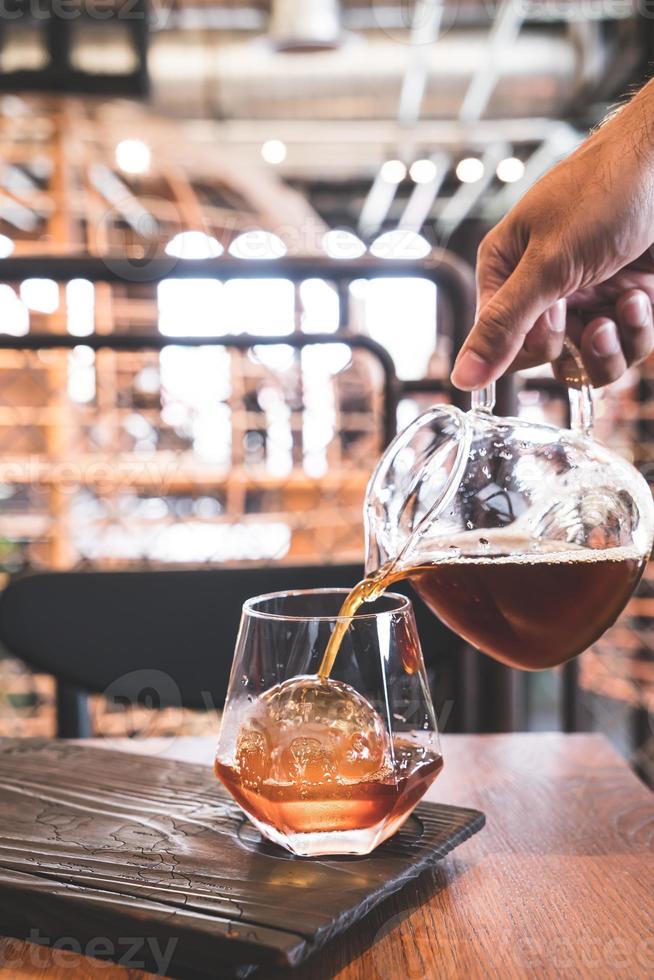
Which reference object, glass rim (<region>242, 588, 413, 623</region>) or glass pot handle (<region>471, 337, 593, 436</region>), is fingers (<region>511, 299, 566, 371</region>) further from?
glass rim (<region>242, 588, 413, 623</region>)

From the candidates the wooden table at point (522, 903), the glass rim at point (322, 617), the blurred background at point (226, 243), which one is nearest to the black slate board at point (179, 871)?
the wooden table at point (522, 903)

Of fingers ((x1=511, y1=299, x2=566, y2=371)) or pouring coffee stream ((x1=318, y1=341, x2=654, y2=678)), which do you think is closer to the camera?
pouring coffee stream ((x1=318, y1=341, x2=654, y2=678))

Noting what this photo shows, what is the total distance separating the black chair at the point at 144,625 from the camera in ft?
3.73

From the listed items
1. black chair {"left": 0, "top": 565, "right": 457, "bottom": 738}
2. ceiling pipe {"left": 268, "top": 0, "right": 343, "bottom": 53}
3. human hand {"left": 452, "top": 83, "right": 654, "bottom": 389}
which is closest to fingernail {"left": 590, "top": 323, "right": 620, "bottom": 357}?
human hand {"left": 452, "top": 83, "right": 654, "bottom": 389}

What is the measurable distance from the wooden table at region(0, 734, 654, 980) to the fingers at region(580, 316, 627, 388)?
359 mm

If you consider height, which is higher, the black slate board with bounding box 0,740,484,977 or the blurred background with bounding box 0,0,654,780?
the blurred background with bounding box 0,0,654,780

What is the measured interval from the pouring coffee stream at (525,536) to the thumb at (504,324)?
56mm

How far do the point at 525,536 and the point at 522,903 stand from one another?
0.74 ft

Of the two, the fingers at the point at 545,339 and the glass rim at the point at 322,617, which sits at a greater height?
the fingers at the point at 545,339

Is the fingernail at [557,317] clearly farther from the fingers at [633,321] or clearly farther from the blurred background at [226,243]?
the blurred background at [226,243]

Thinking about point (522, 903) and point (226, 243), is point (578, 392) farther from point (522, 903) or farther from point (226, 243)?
point (226, 243)

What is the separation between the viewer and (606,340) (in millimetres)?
904

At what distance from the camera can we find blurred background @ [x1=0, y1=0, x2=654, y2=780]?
9.94 ft

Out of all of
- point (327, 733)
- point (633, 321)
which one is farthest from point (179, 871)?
point (633, 321)
